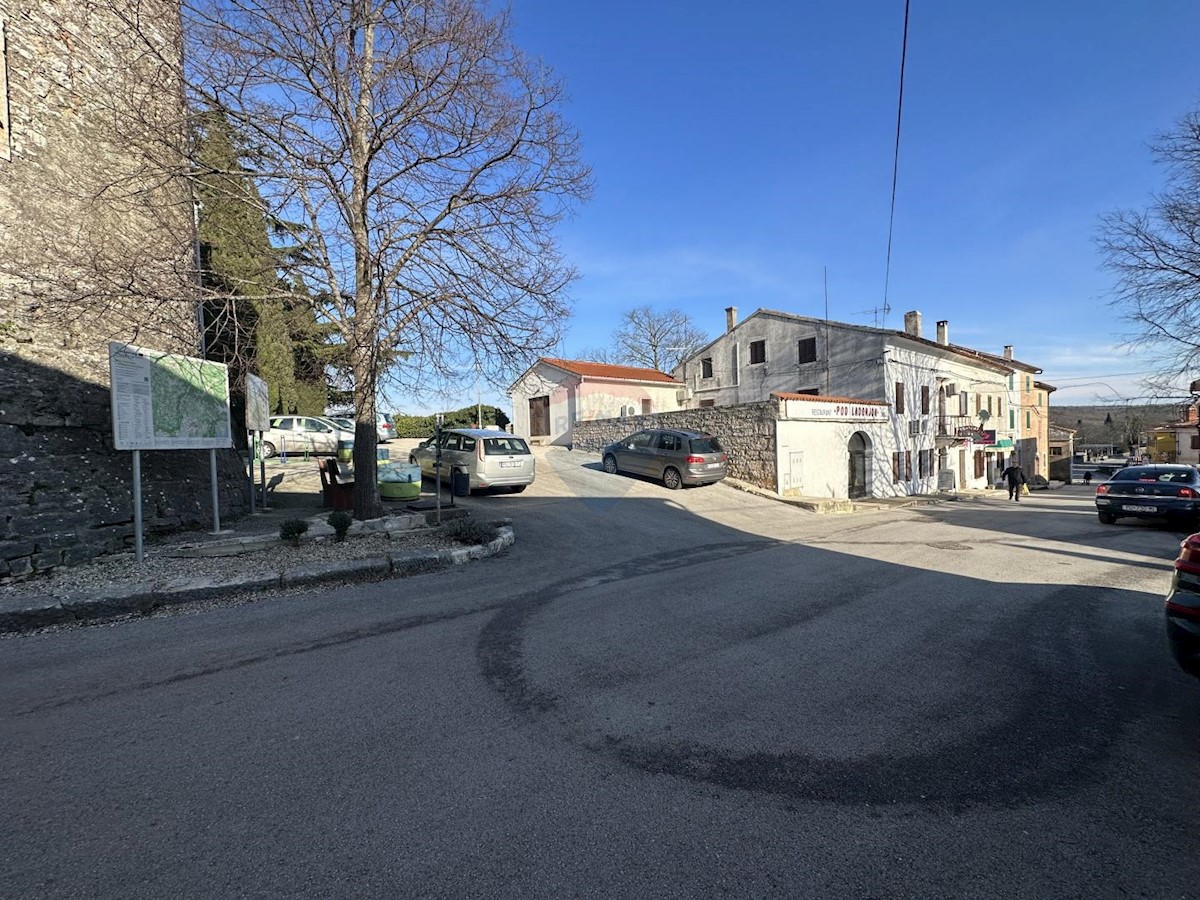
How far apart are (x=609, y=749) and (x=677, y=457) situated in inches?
552

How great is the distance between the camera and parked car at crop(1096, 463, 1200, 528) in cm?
1178

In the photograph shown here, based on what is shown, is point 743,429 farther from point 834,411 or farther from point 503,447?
point 503,447

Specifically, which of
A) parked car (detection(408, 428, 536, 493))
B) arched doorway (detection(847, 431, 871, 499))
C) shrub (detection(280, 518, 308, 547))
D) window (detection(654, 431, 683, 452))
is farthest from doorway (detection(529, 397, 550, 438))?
shrub (detection(280, 518, 308, 547))

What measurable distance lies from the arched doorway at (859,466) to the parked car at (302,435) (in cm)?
1892

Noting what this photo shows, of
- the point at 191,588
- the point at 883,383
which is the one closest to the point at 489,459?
the point at 191,588

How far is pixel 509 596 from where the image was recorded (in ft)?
20.8

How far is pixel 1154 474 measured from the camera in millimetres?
13000

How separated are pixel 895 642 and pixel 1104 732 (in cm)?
157

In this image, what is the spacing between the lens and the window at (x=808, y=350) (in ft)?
88.0

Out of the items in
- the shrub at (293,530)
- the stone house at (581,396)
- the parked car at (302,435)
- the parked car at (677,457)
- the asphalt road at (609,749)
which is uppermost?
the stone house at (581,396)

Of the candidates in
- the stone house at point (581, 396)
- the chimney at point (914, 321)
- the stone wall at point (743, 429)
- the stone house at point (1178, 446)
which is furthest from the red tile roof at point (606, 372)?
the stone house at point (1178, 446)

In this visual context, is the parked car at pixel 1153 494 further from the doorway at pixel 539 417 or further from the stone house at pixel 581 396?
the doorway at pixel 539 417

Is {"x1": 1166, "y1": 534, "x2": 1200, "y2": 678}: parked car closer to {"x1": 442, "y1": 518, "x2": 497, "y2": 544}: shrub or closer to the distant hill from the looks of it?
{"x1": 442, "y1": 518, "x2": 497, "y2": 544}: shrub

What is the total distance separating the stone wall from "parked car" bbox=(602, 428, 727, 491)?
1.90m
